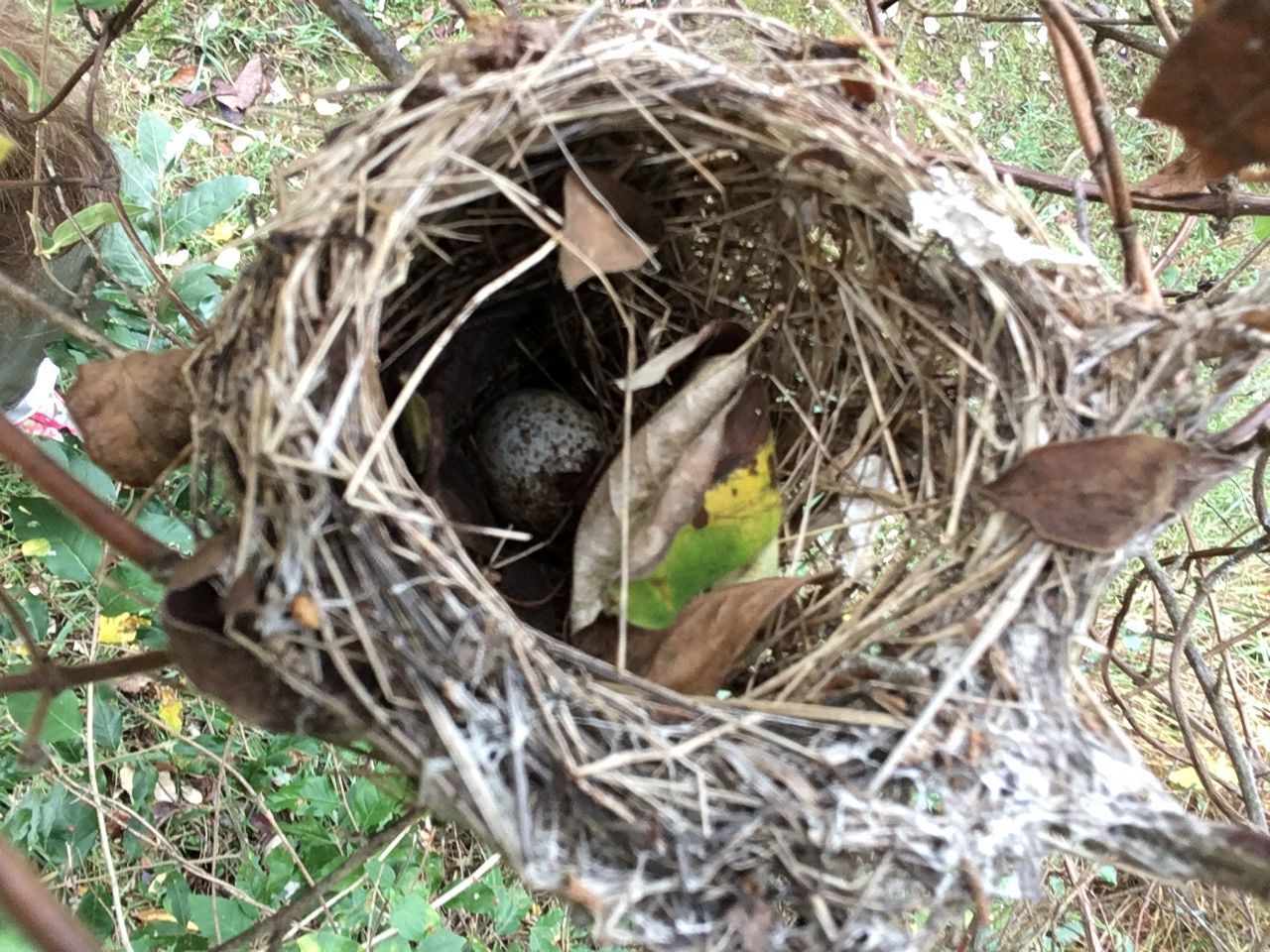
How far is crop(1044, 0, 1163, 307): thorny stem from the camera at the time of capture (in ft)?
2.24

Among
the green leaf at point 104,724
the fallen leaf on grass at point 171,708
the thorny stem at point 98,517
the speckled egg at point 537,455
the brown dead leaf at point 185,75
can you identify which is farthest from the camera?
the brown dead leaf at point 185,75

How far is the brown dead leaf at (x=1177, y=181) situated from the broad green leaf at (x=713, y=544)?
0.40 metres

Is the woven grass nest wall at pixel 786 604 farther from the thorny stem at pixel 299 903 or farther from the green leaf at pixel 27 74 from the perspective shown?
the green leaf at pixel 27 74

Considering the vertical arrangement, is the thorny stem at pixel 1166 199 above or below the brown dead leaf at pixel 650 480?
above

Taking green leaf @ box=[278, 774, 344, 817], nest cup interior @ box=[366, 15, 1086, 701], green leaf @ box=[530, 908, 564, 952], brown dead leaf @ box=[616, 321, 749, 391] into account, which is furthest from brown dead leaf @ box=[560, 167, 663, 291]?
green leaf @ box=[530, 908, 564, 952]

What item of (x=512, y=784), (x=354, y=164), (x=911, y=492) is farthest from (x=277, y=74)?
(x=512, y=784)

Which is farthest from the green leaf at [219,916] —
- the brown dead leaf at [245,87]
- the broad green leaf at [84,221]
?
the brown dead leaf at [245,87]

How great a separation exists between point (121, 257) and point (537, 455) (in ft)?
1.84

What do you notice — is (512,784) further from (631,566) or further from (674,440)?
(674,440)

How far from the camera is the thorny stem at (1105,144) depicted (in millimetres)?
682

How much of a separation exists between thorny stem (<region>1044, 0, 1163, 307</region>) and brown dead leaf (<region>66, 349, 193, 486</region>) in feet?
2.13

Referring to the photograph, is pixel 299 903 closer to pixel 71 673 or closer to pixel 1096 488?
pixel 71 673

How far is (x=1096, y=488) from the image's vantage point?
0.66m

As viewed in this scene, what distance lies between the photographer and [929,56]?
224 cm
